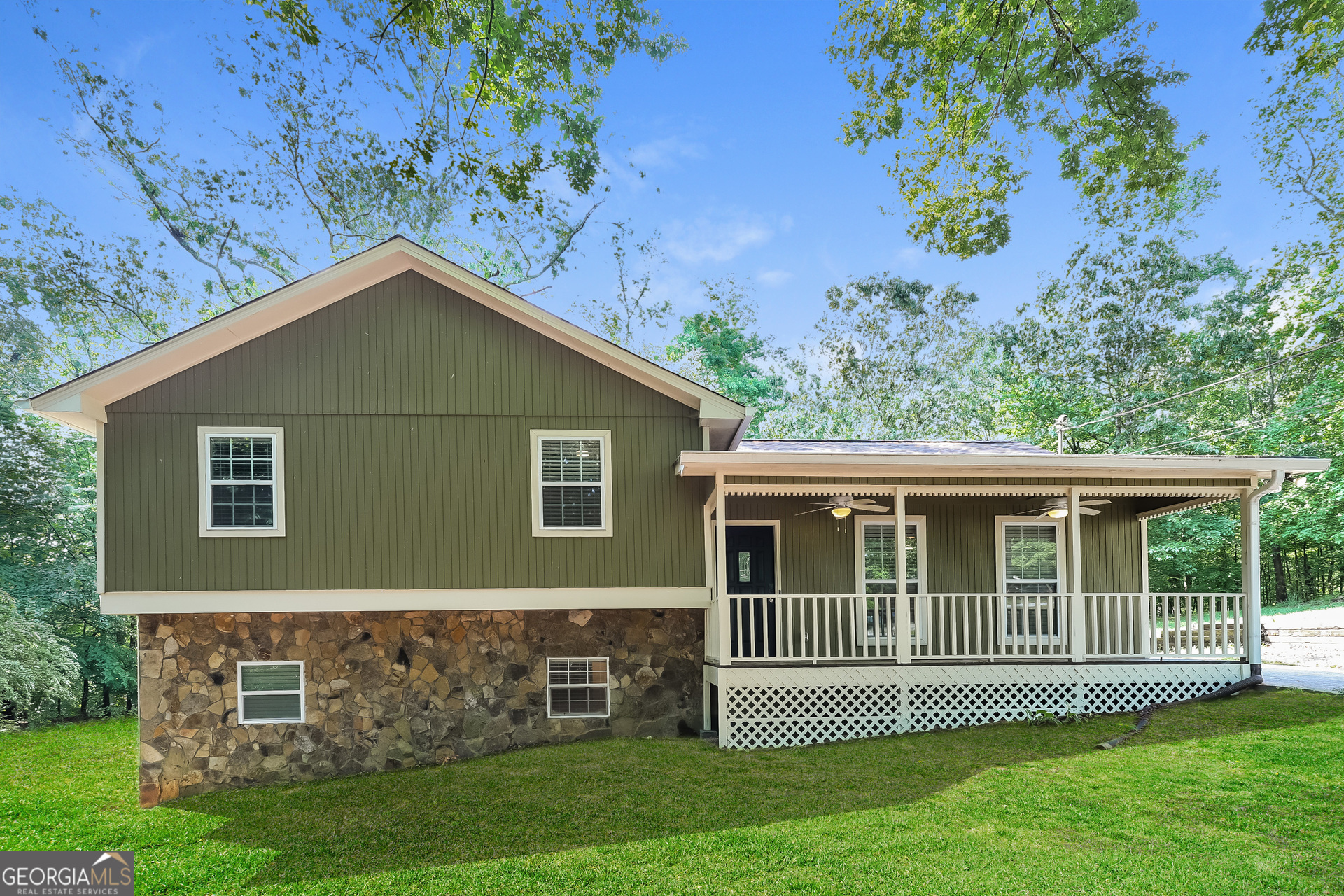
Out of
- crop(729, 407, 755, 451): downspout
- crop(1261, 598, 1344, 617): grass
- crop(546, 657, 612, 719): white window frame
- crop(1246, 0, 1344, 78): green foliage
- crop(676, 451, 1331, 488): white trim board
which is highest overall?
crop(1246, 0, 1344, 78): green foliage

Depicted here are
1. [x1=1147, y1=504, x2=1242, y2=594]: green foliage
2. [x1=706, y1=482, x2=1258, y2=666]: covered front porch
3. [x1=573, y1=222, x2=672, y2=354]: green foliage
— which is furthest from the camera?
[x1=573, y1=222, x2=672, y2=354]: green foliage

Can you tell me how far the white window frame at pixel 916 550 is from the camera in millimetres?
11797

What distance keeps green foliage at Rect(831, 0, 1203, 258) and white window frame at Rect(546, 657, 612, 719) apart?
20.7 ft

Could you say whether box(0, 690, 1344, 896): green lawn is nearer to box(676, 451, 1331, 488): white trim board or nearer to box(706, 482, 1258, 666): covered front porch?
box(706, 482, 1258, 666): covered front porch

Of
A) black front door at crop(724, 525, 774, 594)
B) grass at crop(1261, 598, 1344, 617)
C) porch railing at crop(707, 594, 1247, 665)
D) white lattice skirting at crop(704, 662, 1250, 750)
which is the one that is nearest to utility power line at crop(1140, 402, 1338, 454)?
grass at crop(1261, 598, 1344, 617)

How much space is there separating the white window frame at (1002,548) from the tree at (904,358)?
53.1ft

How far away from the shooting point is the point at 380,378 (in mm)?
9992

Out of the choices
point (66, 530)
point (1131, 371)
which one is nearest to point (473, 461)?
point (66, 530)

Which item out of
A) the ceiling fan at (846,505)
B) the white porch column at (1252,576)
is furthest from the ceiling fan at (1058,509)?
the ceiling fan at (846,505)

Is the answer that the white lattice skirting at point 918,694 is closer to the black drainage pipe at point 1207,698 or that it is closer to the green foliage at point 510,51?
the black drainage pipe at point 1207,698

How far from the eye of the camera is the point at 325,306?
9.98 meters

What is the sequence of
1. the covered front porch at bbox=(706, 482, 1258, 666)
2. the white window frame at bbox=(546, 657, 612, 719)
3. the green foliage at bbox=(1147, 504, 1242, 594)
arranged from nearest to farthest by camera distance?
1. the white window frame at bbox=(546, 657, 612, 719)
2. the covered front porch at bbox=(706, 482, 1258, 666)
3. the green foliage at bbox=(1147, 504, 1242, 594)

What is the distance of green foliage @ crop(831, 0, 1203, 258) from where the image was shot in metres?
5.66

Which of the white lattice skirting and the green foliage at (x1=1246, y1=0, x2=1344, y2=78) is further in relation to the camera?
the white lattice skirting
